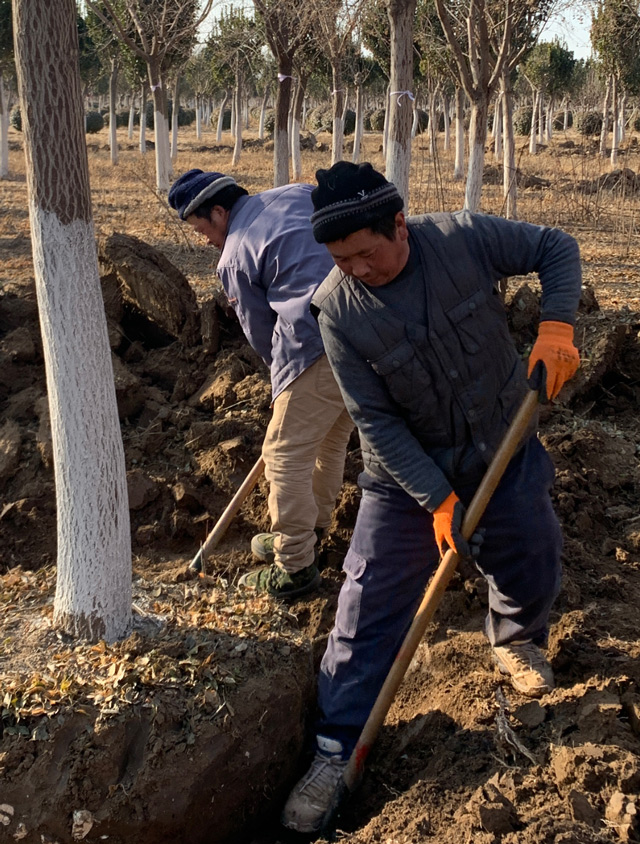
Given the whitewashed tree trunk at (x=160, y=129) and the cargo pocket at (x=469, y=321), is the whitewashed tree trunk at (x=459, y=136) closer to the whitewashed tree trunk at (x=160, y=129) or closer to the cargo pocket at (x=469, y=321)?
the whitewashed tree trunk at (x=160, y=129)

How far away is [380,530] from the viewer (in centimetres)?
262

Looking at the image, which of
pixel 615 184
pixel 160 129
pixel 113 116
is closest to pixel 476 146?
pixel 615 184

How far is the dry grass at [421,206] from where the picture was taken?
9.24 metres

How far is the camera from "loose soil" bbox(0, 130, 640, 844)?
7.86 feet

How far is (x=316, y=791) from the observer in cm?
270

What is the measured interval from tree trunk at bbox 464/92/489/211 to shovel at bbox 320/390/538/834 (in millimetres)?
7591

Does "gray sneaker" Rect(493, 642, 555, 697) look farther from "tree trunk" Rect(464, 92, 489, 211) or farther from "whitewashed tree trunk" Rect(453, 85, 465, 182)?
"whitewashed tree trunk" Rect(453, 85, 465, 182)

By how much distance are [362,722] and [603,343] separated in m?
3.50

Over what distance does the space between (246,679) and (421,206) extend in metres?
10.5

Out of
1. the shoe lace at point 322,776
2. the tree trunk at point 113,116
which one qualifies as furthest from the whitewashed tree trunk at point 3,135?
the shoe lace at point 322,776

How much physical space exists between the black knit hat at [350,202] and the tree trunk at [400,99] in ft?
18.0

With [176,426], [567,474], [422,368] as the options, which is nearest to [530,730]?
[422,368]

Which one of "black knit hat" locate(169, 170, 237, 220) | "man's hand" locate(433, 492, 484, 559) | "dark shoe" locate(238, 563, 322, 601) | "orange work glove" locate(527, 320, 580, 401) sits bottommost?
"dark shoe" locate(238, 563, 322, 601)

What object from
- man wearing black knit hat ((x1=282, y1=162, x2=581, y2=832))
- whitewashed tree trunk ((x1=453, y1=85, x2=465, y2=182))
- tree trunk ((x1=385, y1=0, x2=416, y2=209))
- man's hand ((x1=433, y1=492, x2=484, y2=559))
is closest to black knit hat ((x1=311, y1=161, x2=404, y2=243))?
man wearing black knit hat ((x1=282, y1=162, x2=581, y2=832))
